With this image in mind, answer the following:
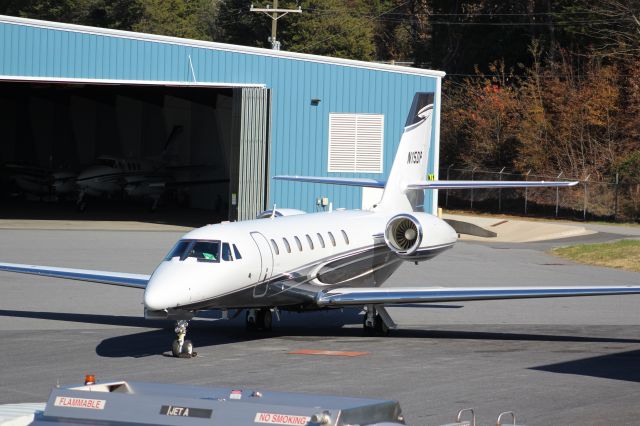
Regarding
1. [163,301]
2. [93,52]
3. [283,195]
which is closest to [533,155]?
[283,195]

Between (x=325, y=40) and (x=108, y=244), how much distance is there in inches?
1652

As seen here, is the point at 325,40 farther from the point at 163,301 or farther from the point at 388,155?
the point at 163,301

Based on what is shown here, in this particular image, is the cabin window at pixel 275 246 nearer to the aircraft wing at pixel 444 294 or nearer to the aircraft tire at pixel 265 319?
the aircraft wing at pixel 444 294

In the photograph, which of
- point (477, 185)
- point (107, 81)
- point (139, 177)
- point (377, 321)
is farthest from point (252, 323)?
point (139, 177)

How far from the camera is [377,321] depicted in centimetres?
1936

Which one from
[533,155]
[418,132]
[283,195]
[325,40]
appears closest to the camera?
[418,132]

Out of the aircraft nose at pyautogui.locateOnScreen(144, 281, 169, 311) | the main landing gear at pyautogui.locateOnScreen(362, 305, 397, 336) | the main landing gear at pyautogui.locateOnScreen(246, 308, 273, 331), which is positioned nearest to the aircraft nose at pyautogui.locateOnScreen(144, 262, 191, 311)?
the aircraft nose at pyautogui.locateOnScreen(144, 281, 169, 311)

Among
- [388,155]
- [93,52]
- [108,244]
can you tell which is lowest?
[108,244]

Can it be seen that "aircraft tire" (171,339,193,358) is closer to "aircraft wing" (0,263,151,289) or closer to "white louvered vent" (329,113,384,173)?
"aircraft wing" (0,263,151,289)

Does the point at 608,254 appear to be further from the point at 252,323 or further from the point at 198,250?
the point at 198,250

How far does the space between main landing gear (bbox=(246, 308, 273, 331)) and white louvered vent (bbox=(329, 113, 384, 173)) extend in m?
20.5

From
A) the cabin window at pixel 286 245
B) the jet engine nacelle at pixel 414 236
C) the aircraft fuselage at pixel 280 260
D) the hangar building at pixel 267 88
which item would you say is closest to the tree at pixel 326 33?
the hangar building at pixel 267 88

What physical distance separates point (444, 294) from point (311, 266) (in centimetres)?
247

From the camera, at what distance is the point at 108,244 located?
3531cm
